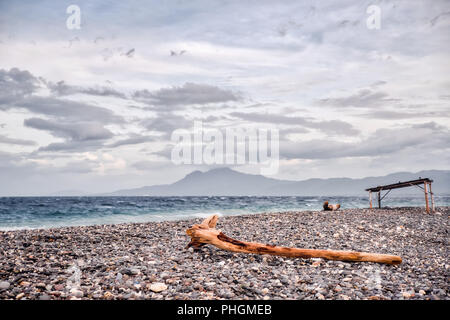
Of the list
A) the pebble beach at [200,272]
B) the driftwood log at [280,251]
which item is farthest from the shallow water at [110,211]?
the driftwood log at [280,251]

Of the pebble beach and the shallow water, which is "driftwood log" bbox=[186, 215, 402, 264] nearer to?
the pebble beach

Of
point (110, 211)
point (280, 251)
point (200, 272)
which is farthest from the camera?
point (110, 211)

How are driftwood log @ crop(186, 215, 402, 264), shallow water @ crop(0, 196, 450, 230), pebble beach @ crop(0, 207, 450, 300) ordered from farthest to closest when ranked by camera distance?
1. shallow water @ crop(0, 196, 450, 230)
2. driftwood log @ crop(186, 215, 402, 264)
3. pebble beach @ crop(0, 207, 450, 300)

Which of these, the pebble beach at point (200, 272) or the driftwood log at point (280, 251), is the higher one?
the driftwood log at point (280, 251)

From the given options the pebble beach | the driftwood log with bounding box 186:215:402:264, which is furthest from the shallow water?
the driftwood log with bounding box 186:215:402:264

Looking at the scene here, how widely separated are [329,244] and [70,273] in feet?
29.3

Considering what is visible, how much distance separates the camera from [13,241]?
12.0 metres

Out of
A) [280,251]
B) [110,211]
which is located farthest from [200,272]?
[110,211]

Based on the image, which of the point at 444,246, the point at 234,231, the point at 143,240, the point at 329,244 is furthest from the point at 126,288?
the point at 444,246

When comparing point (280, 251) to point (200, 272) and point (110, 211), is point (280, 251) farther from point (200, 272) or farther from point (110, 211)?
point (110, 211)

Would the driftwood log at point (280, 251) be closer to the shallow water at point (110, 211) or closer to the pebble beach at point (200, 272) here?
the pebble beach at point (200, 272)

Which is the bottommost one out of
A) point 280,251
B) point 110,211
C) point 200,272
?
point 110,211

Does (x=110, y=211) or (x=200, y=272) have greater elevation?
(x=200, y=272)
